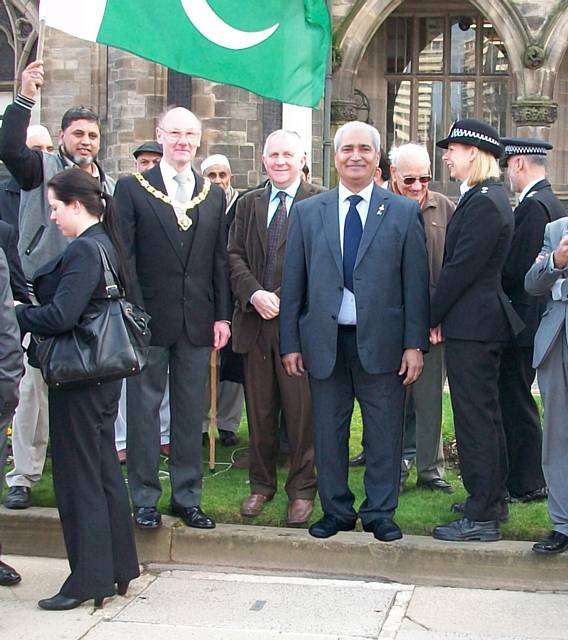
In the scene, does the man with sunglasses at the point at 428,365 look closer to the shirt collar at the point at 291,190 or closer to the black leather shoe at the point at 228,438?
the shirt collar at the point at 291,190

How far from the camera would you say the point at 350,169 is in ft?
20.5

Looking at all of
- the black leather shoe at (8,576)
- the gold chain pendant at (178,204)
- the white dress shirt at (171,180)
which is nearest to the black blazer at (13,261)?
the gold chain pendant at (178,204)

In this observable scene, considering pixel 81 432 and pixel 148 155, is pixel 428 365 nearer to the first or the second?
pixel 81 432

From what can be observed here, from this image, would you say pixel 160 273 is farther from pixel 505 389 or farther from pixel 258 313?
pixel 505 389

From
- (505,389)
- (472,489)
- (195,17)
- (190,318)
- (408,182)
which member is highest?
(195,17)

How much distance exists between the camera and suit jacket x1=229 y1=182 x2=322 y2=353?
6684 millimetres

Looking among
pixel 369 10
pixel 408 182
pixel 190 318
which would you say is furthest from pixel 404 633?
pixel 369 10

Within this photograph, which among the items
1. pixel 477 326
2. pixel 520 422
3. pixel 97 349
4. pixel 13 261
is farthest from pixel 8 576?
pixel 520 422

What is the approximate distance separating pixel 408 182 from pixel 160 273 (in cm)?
166

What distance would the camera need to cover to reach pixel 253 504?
6500 millimetres

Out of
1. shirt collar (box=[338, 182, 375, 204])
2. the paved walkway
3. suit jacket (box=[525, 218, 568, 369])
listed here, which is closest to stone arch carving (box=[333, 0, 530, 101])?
shirt collar (box=[338, 182, 375, 204])

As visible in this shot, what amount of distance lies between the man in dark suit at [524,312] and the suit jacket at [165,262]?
166 centimetres

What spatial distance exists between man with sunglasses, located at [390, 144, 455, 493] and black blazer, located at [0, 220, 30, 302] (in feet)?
7.68

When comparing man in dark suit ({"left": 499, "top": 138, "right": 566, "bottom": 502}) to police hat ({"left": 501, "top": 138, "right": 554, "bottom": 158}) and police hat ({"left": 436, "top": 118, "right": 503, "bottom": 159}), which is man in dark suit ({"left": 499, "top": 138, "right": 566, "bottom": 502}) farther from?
police hat ({"left": 436, "top": 118, "right": 503, "bottom": 159})
